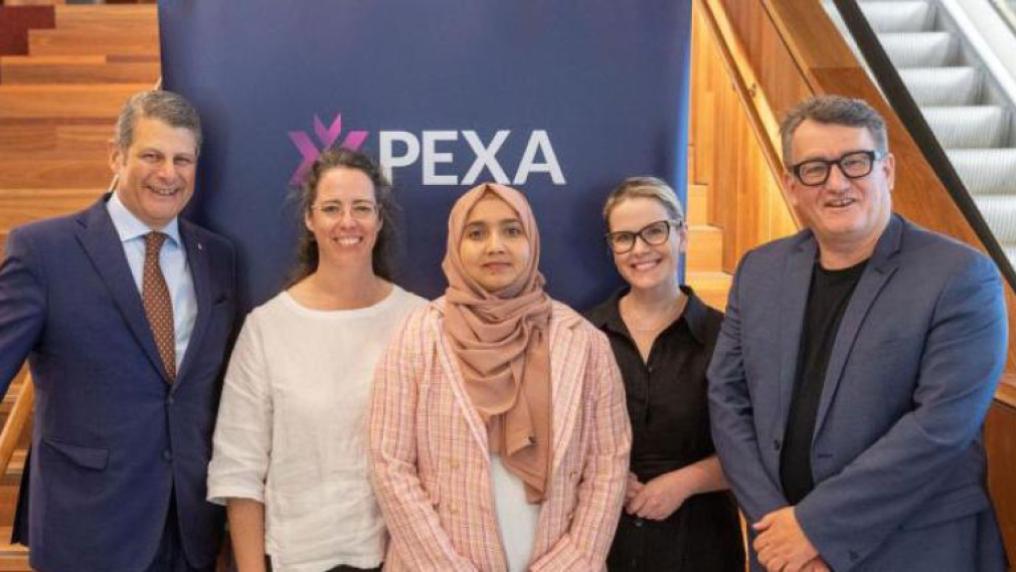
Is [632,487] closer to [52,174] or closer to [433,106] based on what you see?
[433,106]

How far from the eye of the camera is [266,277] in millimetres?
2883

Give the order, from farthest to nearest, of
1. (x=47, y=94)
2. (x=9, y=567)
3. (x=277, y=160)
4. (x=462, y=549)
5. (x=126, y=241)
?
(x=47, y=94) < (x=9, y=567) < (x=277, y=160) < (x=126, y=241) < (x=462, y=549)

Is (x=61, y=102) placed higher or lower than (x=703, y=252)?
higher

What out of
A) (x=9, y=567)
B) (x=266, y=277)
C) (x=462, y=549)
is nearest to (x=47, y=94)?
(x=9, y=567)

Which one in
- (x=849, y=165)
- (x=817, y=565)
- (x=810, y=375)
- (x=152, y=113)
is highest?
(x=152, y=113)

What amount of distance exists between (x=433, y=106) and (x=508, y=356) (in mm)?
789

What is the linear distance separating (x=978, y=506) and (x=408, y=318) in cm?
117

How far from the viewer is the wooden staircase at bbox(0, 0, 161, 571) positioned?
436 cm

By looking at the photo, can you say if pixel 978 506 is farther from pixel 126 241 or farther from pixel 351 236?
pixel 126 241

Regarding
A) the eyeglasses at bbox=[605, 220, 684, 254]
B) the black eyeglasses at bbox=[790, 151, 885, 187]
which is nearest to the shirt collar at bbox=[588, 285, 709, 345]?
the eyeglasses at bbox=[605, 220, 684, 254]

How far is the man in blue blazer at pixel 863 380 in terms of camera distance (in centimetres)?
212

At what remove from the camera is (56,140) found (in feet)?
16.3

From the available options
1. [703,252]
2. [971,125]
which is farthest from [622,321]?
[971,125]

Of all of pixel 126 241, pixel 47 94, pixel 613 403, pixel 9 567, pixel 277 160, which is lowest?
pixel 9 567
